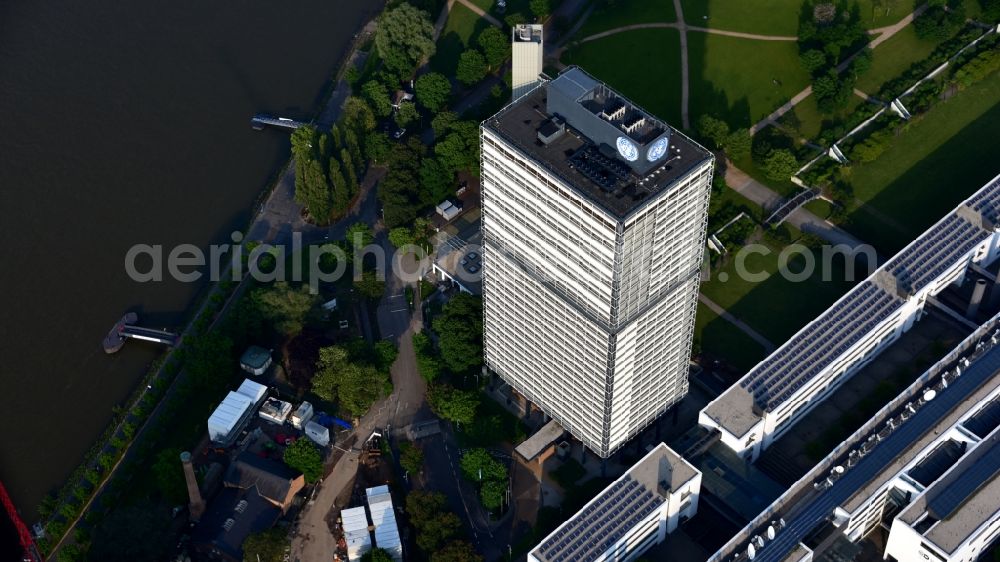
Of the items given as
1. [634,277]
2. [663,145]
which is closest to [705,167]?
[663,145]

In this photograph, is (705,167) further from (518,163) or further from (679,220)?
(518,163)

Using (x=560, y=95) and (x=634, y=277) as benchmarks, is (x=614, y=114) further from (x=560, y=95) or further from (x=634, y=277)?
(x=634, y=277)

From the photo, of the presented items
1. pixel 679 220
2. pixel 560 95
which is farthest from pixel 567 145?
pixel 679 220

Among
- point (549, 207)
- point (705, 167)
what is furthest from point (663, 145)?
point (549, 207)

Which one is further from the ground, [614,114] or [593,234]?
[614,114]

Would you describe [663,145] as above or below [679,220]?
above

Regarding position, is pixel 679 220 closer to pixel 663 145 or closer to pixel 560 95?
pixel 663 145

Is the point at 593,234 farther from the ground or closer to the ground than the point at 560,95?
closer to the ground
